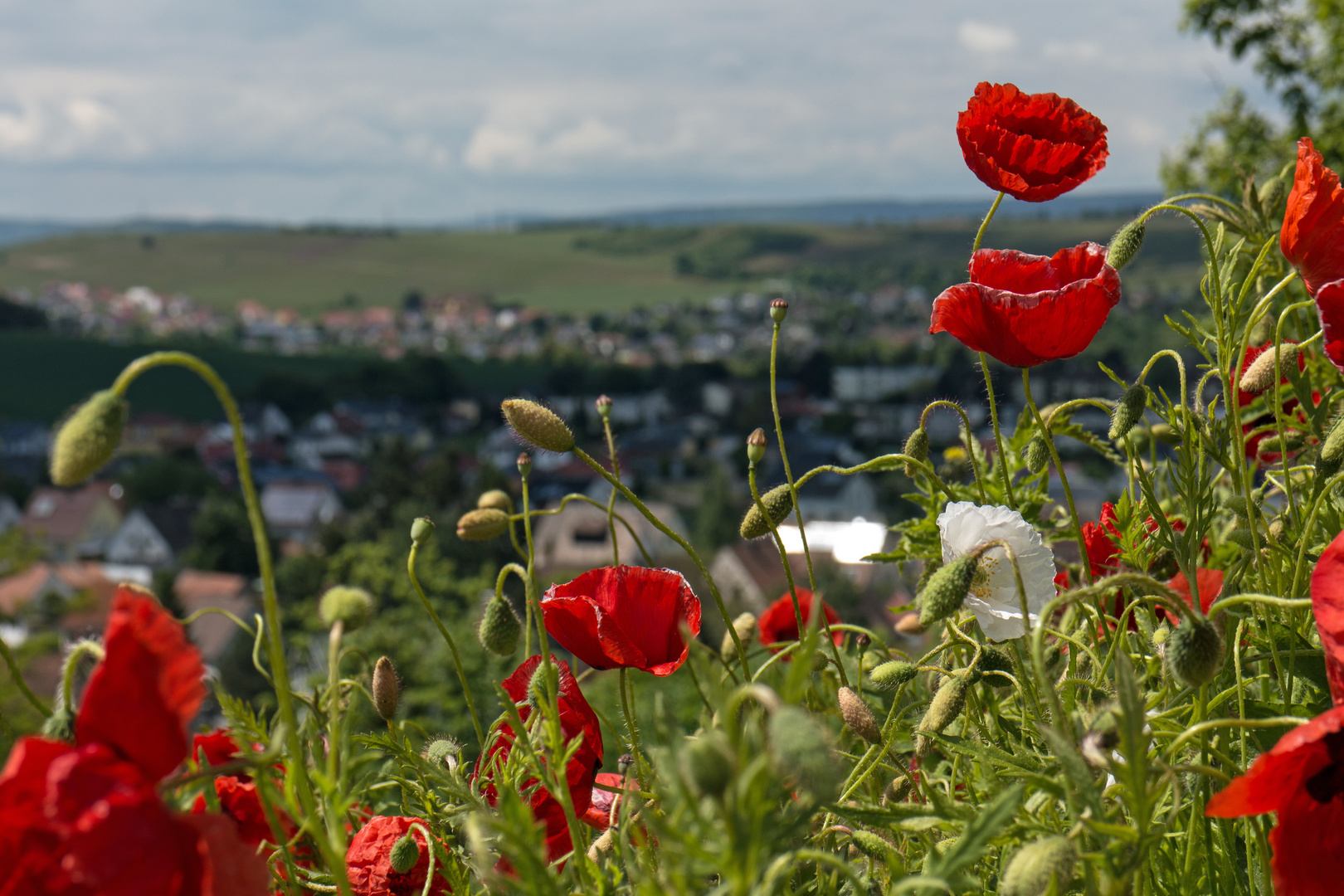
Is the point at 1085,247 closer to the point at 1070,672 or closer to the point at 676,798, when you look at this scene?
the point at 1070,672

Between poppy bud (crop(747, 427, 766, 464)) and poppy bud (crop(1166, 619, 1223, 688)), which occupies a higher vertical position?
poppy bud (crop(747, 427, 766, 464))

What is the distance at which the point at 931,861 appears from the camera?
1.61 ft

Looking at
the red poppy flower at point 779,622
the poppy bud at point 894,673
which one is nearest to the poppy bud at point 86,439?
the poppy bud at point 894,673

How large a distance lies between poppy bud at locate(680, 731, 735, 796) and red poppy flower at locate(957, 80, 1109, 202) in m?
0.60

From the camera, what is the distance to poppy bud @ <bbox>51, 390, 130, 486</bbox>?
45cm

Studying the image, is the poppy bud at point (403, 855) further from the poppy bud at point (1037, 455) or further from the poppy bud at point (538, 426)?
the poppy bud at point (1037, 455)

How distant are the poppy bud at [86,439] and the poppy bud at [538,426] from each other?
0.24m

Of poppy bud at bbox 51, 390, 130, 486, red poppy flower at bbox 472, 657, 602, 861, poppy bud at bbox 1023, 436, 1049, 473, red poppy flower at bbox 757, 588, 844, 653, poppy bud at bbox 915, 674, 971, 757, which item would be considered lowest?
red poppy flower at bbox 757, 588, 844, 653

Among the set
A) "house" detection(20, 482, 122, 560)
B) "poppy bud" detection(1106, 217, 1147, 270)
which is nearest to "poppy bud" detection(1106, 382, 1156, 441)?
"poppy bud" detection(1106, 217, 1147, 270)

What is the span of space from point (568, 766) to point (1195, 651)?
0.37 meters

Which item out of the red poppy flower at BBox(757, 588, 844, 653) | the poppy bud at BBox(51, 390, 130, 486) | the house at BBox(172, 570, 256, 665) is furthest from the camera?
the house at BBox(172, 570, 256, 665)

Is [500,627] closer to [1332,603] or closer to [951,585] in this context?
[951,585]

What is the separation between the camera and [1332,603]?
511 millimetres

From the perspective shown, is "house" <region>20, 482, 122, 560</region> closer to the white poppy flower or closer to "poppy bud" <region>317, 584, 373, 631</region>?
"poppy bud" <region>317, 584, 373, 631</region>
